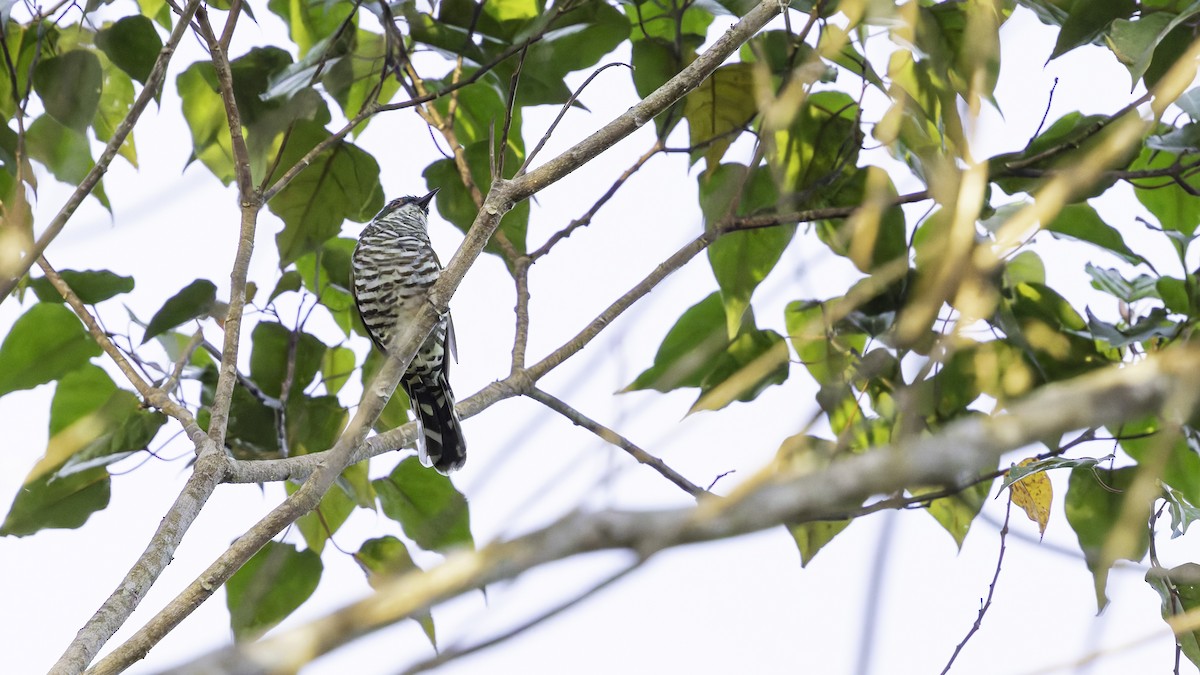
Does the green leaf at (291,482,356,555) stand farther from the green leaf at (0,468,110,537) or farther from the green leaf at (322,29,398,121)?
the green leaf at (322,29,398,121)

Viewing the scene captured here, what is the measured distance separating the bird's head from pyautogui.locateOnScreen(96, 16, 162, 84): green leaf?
223 cm

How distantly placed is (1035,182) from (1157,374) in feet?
5.68

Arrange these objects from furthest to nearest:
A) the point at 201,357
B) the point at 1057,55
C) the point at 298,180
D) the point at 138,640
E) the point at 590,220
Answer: the point at 201,357 → the point at 298,180 → the point at 590,220 → the point at 1057,55 → the point at 138,640

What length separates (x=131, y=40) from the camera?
2176 mm

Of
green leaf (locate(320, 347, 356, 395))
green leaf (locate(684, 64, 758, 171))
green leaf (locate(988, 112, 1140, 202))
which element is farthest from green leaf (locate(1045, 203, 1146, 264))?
green leaf (locate(320, 347, 356, 395))

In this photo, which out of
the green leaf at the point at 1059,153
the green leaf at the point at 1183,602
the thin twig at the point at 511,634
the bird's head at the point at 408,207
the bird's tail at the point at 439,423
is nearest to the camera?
the thin twig at the point at 511,634

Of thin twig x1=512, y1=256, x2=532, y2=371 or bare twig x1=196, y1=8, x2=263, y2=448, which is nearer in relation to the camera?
bare twig x1=196, y1=8, x2=263, y2=448

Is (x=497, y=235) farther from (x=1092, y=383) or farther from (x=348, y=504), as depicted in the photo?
(x=1092, y=383)

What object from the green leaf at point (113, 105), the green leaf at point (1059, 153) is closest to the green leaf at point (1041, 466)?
the green leaf at point (1059, 153)

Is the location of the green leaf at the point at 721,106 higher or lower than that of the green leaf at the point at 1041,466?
higher

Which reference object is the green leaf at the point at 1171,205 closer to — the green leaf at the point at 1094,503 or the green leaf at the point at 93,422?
the green leaf at the point at 1094,503

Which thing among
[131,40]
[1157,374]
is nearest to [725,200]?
[131,40]

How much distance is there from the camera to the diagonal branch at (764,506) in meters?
0.40

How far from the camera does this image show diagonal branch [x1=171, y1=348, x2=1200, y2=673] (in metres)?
0.40
